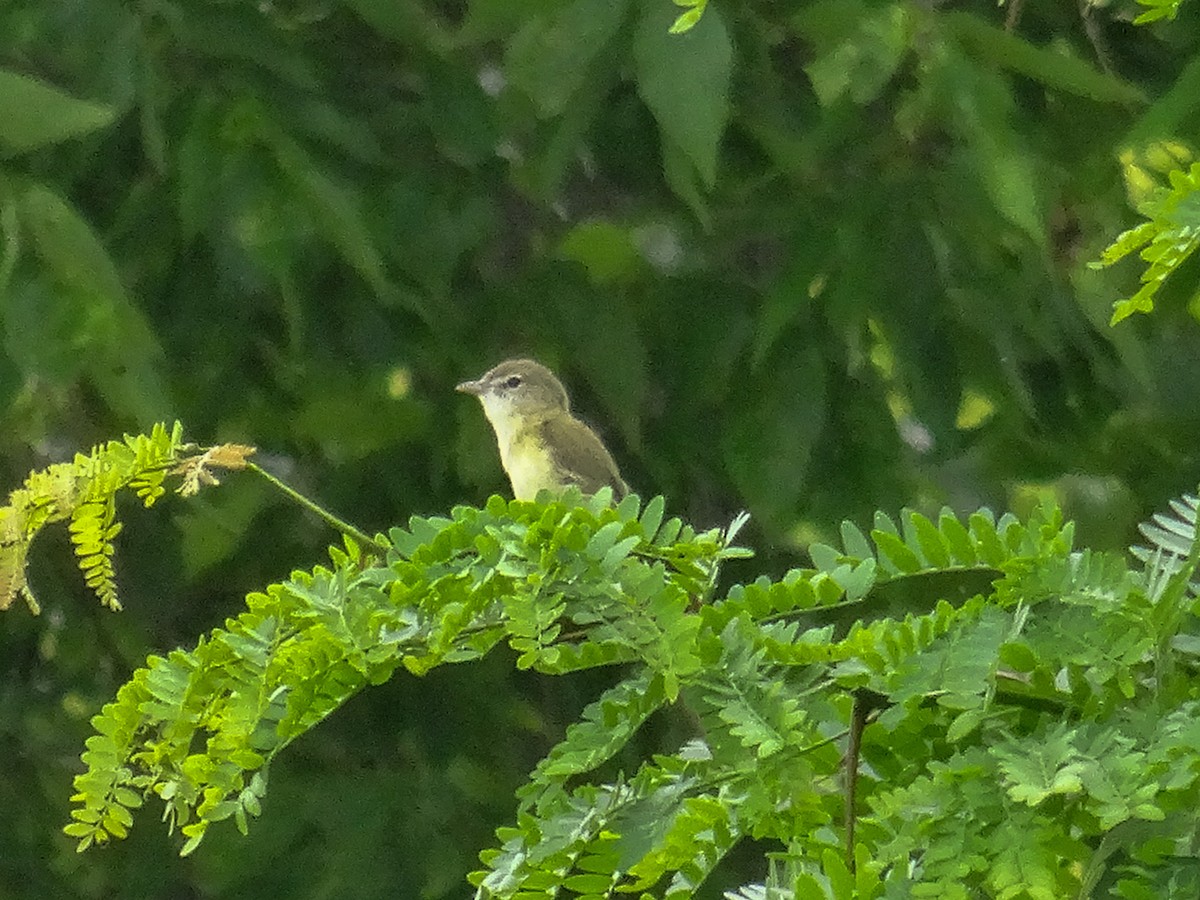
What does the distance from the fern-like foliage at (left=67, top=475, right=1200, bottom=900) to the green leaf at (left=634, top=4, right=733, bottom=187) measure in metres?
0.62

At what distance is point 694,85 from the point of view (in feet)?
3.58

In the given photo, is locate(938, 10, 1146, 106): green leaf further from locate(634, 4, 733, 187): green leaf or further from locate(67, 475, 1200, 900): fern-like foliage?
locate(67, 475, 1200, 900): fern-like foliage

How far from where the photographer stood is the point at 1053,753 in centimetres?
39

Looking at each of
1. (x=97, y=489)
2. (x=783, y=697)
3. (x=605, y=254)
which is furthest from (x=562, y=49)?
(x=783, y=697)

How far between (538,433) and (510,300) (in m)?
0.14

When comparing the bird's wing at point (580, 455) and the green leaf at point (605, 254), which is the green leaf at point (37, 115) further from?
the bird's wing at point (580, 455)

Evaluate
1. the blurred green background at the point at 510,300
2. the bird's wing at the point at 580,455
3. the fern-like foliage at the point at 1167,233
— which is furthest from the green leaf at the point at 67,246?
the fern-like foliage at the point at 1167,233

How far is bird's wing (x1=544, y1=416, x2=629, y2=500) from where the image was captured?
1.43 metres

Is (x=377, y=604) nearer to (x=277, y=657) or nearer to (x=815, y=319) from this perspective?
(x=277, y=657)

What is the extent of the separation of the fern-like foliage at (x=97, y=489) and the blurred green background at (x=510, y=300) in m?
0.63

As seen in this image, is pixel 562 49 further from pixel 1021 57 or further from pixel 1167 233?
pixel 1167 233

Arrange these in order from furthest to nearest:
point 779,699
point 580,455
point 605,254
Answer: point 580,455 → point 605,254 → point 779,699

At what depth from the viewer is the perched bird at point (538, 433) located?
1385mm

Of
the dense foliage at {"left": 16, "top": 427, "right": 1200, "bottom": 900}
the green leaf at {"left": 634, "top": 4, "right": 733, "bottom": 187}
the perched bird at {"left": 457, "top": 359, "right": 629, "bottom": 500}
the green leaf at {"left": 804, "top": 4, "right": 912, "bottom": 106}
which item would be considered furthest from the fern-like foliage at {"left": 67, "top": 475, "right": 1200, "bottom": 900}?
the perched bird at {"left": 457, "top": 359, "right": 629, "bottom": 500}
